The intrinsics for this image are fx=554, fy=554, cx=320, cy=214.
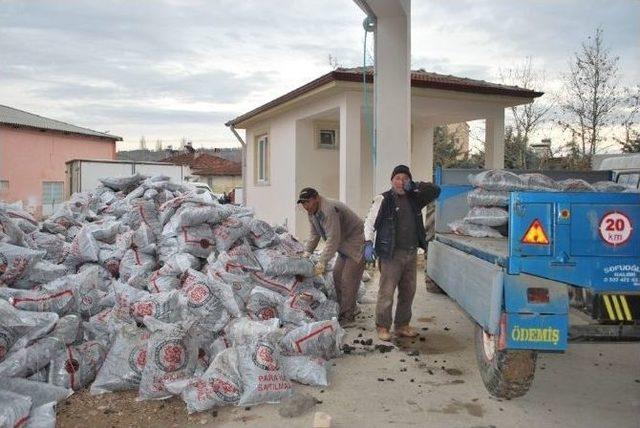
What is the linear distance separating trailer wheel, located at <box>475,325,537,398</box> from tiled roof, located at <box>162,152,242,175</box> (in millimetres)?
35865

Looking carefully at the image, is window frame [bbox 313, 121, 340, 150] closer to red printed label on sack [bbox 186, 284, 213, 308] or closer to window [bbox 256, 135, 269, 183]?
window [bbox 256, 135, 269, 183]

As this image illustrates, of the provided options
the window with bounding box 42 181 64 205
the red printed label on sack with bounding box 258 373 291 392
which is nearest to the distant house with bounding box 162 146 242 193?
the window with bounding box 42 181 64 205

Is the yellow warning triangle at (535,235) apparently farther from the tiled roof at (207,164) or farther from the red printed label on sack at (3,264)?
the tiled roof at (207,164)

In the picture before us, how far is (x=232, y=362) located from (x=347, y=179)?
6.82 m

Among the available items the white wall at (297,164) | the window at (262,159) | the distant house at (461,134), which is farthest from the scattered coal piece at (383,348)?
the distant house at (461,134)

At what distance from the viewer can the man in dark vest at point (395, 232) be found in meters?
5.29

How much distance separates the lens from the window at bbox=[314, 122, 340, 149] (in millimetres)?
12828

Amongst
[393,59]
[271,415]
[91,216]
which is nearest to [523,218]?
[271,415]

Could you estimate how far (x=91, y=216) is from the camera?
24.8 feet

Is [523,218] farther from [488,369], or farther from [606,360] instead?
[606,360]

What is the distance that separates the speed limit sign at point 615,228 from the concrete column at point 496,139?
29.6 feet

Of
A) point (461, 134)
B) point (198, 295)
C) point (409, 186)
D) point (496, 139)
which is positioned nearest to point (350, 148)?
point (496, 139)

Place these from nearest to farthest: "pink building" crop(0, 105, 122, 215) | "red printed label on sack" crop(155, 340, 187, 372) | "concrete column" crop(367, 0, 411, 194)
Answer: "red printed label on sack" crop(155, 340, 187, 372)
"concrete column" crop(367, 0, 411, 194)
"pink building" crop(0, 105, 122, 215)

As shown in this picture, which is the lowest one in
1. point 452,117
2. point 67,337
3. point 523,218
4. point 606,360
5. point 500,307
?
point 606,360
